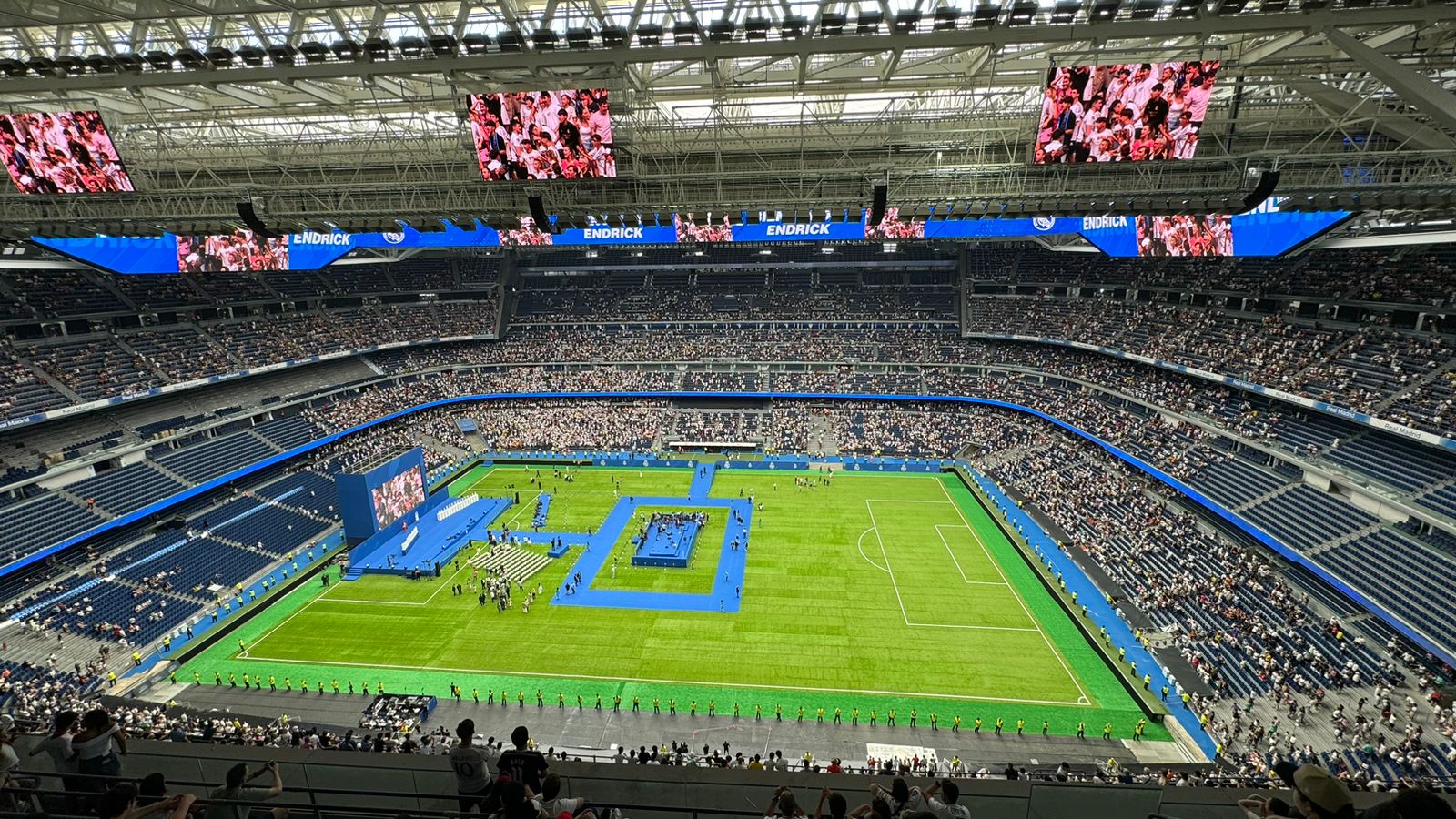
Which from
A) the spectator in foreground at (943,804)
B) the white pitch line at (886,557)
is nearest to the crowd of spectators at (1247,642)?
the white pitch line at (886,557)

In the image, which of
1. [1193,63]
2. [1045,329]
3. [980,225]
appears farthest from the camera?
[1045,329]

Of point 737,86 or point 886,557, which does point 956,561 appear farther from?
point 737,86

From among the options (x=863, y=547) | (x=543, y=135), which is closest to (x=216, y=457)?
(x=543, y=135)

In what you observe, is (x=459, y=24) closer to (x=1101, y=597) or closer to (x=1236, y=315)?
(x=1101, y=597)

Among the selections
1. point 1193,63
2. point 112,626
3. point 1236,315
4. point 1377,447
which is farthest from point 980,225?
point 112,626

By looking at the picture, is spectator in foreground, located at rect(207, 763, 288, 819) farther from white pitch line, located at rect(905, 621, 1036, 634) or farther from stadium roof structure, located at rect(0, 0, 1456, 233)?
white pitch line, located at rect(905, 621, 1036, 634)
